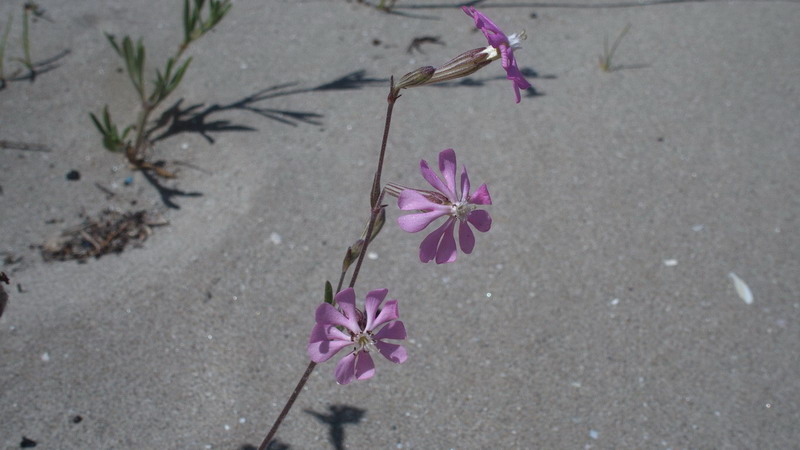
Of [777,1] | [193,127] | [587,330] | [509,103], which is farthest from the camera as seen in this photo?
[777,1]

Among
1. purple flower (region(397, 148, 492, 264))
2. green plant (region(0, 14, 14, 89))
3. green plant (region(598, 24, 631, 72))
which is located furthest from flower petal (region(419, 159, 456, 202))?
green plant (region(0, 14, 14, 89))

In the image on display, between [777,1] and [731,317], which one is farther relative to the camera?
[777,1]

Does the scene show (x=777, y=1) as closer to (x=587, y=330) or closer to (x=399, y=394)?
(x=587, y=330)

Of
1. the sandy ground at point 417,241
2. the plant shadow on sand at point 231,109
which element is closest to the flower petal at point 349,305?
the sandy ground at point 417,241

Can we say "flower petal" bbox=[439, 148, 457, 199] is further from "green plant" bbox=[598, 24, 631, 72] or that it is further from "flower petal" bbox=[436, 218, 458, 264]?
"green plant" bbox=[598, 24, 631, 72]

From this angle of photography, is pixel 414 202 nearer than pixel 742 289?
Yes

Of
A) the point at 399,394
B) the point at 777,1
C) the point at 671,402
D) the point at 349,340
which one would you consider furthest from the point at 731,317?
the point at 777,1

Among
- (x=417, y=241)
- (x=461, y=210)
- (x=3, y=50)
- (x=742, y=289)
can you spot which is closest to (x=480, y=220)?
(x=461, y=210)

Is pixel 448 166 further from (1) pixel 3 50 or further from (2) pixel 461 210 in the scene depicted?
(1) pixel 3 50
